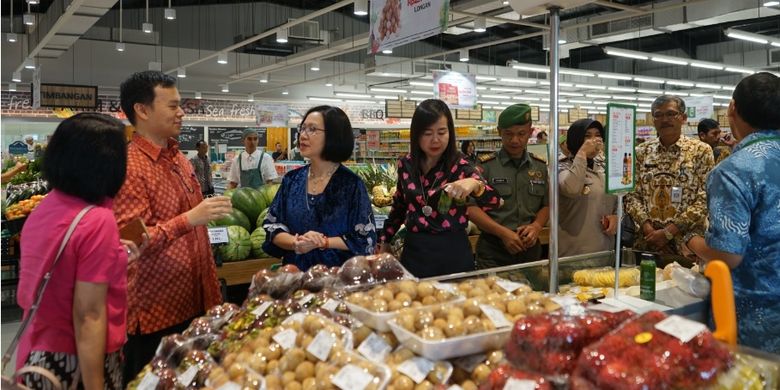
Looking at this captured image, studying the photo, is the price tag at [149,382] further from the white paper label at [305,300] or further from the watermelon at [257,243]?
the watermelon at [257,243]

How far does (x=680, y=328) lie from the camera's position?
1.23 meters

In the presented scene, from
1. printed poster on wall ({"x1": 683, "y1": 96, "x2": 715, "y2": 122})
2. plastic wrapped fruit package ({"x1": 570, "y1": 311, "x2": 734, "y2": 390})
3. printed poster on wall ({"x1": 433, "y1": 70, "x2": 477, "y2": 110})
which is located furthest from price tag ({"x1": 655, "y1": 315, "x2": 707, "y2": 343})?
printed poster on wall ({"x1": 683, "y1": 96, "x2": 715, "y2": 122})

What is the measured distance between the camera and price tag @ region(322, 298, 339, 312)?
187 centimetres

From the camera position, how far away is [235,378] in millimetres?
1590

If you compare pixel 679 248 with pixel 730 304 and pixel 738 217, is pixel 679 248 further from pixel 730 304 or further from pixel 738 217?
pixel 730 304

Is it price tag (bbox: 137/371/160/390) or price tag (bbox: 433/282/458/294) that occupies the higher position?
price tag (bbox: 433/282/458/294)

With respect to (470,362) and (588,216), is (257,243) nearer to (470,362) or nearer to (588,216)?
(588,216)

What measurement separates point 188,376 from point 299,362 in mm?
346

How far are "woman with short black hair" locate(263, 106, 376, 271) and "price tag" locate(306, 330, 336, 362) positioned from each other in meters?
1.16

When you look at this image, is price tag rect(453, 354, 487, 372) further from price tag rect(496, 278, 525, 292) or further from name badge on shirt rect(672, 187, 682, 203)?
name badge on shirt rect(672, 187, 682, 203)

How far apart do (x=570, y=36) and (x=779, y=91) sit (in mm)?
12977

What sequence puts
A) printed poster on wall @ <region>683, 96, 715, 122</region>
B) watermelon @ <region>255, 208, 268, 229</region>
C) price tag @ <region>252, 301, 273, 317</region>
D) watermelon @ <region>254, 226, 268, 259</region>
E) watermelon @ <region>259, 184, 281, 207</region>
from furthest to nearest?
printed poster on wall @ <region>683, 96, 715, 122</region>
watermelon @ <region>259, 184, 281, 207</region>
watermelon @ <region>255, 208, 268, 229</region>
watermelon @ <region>254, 226, 268, 259</region>
price tag @ <region>252, 301, 273, 317</region>

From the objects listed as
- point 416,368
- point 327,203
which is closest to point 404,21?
point 327,203

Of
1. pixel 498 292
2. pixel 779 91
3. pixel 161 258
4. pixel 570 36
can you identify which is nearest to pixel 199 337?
pixel 161 258
